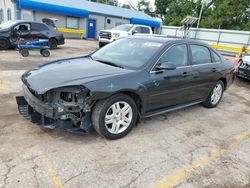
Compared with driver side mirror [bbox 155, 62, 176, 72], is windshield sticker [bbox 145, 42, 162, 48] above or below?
above

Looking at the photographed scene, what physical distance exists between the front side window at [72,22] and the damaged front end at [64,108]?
21.9 metres

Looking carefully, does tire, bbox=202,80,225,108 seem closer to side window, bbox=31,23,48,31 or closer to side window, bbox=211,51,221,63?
side window, bbox=211,51,221,63

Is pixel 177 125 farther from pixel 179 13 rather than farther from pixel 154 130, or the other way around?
pixel 179 13

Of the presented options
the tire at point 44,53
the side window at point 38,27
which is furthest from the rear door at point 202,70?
the side window at point 38,27

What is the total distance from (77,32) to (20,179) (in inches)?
904

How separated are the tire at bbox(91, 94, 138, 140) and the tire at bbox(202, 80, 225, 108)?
2480mm

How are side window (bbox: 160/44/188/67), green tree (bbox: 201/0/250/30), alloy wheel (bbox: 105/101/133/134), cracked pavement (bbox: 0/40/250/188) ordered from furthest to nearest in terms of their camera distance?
green tree (bbox: 201/0/250/30) < side window (bbox: 160/44/188/67) < alloy wheel (bbox: 105/101/133/134) < cracked pavement (bbox: 0/40/250/188)

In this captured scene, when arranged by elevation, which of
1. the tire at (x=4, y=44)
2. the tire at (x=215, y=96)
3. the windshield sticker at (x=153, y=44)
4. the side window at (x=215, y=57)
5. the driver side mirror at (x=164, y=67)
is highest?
the windshield sticker at (x=153, y=44)

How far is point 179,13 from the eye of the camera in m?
42.4

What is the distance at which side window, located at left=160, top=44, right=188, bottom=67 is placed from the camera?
423 centimetres

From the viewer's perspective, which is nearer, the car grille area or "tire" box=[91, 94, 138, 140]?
"tire" box=[91, 94, 138, 140]

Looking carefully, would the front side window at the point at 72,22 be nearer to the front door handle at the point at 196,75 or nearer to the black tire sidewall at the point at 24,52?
the black tire sidewall at the point at 24,52

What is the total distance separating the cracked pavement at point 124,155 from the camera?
111 inches

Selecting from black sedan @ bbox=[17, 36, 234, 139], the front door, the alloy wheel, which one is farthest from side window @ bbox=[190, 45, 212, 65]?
the front door
